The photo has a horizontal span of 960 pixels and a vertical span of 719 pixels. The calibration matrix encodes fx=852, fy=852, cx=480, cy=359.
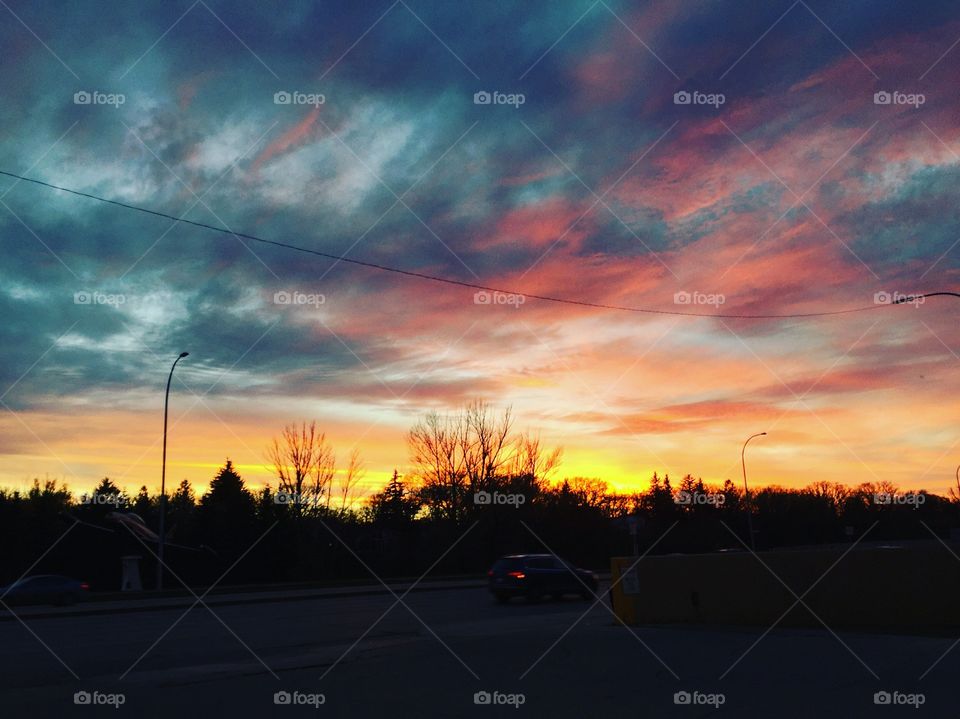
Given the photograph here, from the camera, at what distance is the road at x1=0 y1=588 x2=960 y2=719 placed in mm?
8125

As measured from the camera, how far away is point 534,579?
24969 millimetres

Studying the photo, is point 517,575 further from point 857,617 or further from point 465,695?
point 465,695

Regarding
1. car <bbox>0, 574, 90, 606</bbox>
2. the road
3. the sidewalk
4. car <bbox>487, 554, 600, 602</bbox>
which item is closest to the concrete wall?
the road

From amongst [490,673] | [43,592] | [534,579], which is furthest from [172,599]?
[490,673]

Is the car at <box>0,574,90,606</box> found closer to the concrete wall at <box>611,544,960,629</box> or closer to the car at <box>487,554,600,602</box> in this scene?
the car at <box>487,554,600,602</box>

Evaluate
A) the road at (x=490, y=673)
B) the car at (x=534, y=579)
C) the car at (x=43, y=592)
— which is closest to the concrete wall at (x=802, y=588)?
the road at (x=490, y=673)

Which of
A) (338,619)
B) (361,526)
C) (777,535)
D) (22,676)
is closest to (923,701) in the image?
(22,676)

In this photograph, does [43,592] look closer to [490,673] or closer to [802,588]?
[490,673]

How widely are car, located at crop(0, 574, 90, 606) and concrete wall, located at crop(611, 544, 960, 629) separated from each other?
891 inches

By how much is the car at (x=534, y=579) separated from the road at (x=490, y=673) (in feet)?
29.3

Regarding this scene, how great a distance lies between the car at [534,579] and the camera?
2489cm

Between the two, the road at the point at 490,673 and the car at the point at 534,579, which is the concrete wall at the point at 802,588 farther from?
the car at the point at 534,579

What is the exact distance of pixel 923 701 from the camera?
7.84 m

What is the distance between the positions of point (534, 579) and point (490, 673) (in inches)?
604
